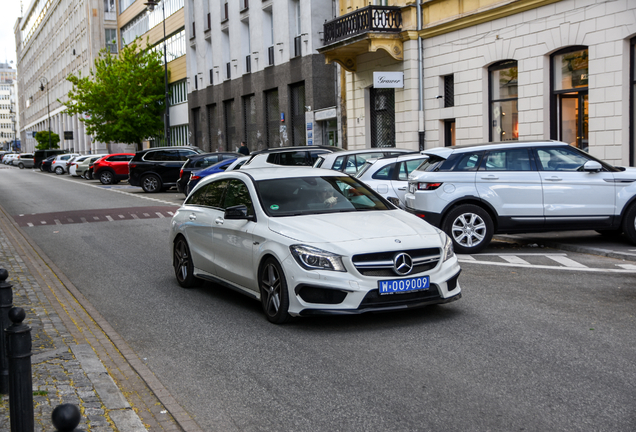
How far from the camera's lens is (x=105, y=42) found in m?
78.9

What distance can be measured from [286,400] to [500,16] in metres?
18.3

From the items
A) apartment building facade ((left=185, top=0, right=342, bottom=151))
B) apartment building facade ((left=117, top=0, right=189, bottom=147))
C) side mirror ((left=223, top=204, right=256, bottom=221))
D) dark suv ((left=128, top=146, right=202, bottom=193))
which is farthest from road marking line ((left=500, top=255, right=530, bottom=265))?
apartment building facade ((left=117, top=0, right=189, bottom=147))

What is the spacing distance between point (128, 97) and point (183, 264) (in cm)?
4820

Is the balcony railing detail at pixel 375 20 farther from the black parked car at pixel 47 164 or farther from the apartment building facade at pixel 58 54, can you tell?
the black parked car at pixel 47 164

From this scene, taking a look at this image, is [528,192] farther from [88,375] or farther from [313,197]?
[88,375]

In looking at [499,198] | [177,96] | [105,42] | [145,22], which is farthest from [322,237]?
[105,42]

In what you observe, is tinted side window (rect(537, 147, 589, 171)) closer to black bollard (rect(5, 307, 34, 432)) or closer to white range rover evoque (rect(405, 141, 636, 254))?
white range rover evoque (rect(405, 141, 636, 254))

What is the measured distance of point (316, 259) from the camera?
22.5 feet

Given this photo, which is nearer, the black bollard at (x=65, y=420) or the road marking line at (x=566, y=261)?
the black bollard at (x=65, y=420)

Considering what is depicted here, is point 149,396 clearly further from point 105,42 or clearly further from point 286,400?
point 105,42

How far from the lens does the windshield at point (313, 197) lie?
791cm

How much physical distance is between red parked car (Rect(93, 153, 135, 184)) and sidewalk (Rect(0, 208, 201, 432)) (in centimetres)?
3244

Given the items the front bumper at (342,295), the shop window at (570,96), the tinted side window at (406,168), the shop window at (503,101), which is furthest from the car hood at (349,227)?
the shop window at (503,101)

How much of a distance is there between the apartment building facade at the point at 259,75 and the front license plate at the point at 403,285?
24.7 meters
